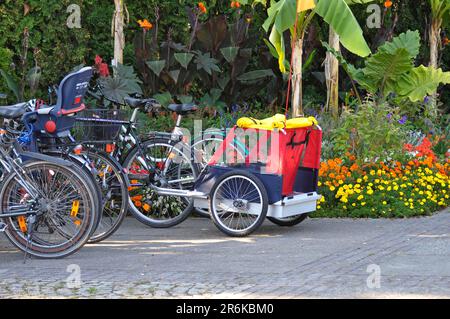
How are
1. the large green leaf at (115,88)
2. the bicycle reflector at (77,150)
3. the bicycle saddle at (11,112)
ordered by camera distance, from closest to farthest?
the bicycle saddle at (11,112) → the bicycle reflector at (77,150) → the large green leaf at (115,88)

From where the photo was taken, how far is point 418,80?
13641mm

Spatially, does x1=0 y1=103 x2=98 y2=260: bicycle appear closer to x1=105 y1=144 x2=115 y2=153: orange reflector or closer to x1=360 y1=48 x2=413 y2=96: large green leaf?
x1=105 y1=144 x2=115 y2=153: orange reflector

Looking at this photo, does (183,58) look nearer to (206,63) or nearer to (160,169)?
(206,63)

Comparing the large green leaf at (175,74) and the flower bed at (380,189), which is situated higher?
the large green leaf at (175,74)

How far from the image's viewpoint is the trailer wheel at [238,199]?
9.17 metres

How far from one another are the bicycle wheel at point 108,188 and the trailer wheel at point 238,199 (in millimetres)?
858

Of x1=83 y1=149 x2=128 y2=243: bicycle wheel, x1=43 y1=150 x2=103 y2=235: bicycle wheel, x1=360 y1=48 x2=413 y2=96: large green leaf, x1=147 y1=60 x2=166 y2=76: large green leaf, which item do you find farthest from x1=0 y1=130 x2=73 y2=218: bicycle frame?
x1=360 y1=48 x2=413 y2=96: large green leaf

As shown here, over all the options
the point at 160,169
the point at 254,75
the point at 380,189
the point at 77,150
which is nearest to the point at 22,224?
the point at 77,150

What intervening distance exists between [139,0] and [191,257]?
6.51m

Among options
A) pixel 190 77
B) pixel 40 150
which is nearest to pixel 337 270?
pixel 40 150

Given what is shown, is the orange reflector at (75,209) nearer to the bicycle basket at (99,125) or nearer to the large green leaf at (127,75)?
the bicycle basket at (99,125)

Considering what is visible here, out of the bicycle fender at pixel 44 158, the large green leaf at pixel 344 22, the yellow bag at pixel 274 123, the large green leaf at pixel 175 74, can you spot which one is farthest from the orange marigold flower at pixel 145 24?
the bicycle fender at pixel 44 158

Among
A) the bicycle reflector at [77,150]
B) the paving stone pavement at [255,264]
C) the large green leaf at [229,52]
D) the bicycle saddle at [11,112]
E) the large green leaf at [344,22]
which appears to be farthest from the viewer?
the large green leaf at [229,52]

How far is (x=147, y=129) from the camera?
38.3ft
